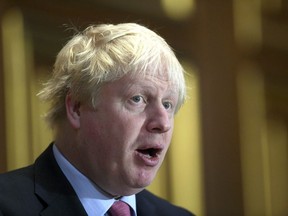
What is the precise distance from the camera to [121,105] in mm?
1400

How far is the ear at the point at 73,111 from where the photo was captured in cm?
146

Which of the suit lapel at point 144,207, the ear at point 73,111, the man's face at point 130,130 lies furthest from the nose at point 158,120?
the suit lapel at point 144,207

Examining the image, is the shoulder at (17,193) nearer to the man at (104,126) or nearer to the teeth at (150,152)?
the man at (104,126)

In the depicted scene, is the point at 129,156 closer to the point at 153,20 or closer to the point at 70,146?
the point at 70,146

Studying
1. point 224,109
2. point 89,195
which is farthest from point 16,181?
point 224,109

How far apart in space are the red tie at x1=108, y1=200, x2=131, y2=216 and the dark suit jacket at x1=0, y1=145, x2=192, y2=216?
0.07 m

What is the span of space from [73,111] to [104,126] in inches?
3.6

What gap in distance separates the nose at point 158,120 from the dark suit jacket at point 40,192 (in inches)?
8.6

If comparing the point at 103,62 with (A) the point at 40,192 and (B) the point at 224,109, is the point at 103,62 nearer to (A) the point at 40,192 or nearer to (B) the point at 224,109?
(A) the point at 40,192

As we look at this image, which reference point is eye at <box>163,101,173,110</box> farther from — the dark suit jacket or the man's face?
the dark suit jacket

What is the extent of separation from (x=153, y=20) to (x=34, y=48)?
0.46 m

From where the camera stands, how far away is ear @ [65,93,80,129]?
57.4 inches

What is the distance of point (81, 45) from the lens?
1481 mm

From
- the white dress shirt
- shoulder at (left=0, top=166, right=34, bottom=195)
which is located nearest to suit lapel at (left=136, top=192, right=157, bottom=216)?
the white dress shirt
